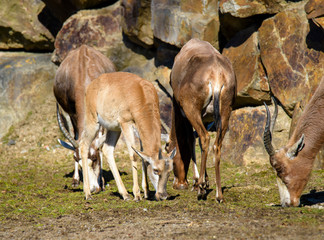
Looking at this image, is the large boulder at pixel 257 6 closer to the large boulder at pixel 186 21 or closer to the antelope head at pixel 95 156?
the large boulder at pixel 186 21

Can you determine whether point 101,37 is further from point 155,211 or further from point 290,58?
point 155,211

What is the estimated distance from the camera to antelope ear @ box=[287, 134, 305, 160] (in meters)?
6.98

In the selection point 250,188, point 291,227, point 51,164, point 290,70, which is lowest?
point 51,164

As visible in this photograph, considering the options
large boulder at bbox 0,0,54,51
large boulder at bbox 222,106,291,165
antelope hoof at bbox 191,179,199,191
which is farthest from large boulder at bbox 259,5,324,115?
large boulder at bbox 0,0,54,51

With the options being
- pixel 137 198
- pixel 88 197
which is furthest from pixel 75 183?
pixel 137 198

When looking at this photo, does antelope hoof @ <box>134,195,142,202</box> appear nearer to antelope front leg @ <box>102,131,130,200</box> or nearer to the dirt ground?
the dirt ground

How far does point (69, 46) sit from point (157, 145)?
25.8 feet

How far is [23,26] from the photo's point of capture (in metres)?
15.7

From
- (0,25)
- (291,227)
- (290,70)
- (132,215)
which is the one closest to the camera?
(291,227)

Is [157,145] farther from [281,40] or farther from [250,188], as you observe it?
[281,40]

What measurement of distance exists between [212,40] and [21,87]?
6139 mm

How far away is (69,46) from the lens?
47.4 ft

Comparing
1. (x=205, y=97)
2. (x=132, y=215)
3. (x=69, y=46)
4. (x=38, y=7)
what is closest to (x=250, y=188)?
(x=205, y=97)

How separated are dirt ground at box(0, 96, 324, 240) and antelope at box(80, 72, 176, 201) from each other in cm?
39
